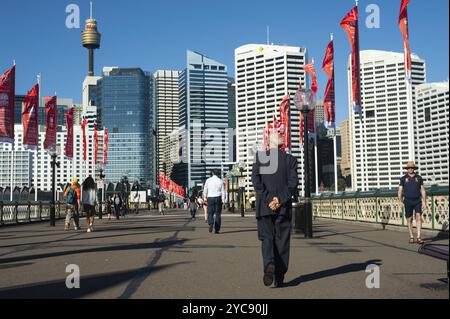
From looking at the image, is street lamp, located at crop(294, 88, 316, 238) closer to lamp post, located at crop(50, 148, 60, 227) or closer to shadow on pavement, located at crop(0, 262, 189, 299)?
shadow on pavement, located at crop(0, 262, 189, 299)

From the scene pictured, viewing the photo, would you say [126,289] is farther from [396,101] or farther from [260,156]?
[396,101]

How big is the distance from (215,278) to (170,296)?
1.42m

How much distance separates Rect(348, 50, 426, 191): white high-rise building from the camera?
38062 millimetres

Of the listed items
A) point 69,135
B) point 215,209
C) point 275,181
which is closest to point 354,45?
point 215,209

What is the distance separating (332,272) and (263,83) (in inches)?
2514

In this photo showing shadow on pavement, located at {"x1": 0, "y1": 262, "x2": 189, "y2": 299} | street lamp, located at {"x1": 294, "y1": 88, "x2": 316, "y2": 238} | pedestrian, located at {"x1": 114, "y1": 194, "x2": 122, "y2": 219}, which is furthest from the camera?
pedestrian, located at {"x1": 114, "y1": 194, "x2": 122, "y2": 219}

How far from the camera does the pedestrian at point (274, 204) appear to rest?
6.58 meters

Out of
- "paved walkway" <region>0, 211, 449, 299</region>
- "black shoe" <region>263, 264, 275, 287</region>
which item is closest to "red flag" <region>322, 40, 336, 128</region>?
"paved walkway" <region>0, 211, 449, 299</region>

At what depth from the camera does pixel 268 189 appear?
6.86 meters

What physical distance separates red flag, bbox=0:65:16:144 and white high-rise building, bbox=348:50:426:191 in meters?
18.3

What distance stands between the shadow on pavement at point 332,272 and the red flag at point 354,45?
14.8 metres

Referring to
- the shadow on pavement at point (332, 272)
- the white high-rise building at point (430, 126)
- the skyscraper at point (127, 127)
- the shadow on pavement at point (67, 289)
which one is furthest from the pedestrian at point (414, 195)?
the skyscraper at point (127, 127)

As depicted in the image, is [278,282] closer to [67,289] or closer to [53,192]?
[67,289]

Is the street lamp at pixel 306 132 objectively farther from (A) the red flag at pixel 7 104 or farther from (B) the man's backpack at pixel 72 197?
(A) the red flag at pixel 7 104
